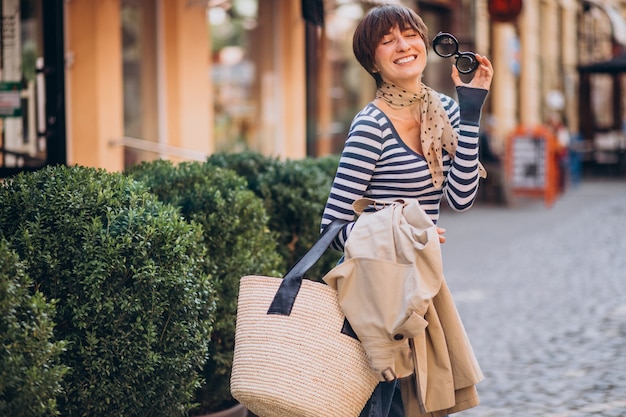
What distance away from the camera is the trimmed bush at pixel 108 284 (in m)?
3.56

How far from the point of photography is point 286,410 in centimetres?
299

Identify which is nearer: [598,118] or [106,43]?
[106,43]

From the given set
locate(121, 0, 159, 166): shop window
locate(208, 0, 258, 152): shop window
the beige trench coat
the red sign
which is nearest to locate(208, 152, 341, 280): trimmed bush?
the beige trench coat

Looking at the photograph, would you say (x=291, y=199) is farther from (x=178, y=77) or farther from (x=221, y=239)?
(x=178, y=77)

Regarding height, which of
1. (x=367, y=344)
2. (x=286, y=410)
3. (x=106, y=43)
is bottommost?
(x=286, y=410)

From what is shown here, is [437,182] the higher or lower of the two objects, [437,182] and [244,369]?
the higher

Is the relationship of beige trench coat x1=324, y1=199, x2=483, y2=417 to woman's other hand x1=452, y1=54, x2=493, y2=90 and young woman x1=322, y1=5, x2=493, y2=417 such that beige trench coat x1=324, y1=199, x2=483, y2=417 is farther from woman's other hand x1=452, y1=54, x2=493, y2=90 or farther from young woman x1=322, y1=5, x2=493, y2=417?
woman's other hand x1=452, y1=54, x2=493, y2=90

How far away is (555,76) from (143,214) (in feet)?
Result: 89.7

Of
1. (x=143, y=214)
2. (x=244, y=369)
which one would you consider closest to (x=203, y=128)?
(x=143, y=214)

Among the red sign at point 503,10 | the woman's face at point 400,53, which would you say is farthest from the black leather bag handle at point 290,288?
the red sign at point 503,10

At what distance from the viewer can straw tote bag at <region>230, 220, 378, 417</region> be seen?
9.82 feet

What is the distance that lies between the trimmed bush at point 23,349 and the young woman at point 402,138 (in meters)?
0.95

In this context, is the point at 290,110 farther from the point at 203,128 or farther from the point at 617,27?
the point at 617,27

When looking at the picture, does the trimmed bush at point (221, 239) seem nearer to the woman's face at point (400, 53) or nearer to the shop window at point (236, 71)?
the woman's face at point (400, 53)
